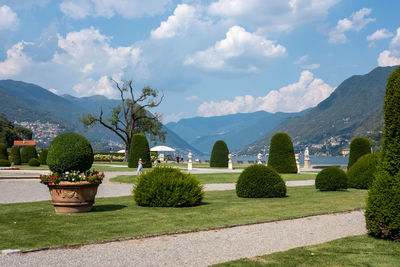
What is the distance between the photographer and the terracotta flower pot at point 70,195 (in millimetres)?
10648

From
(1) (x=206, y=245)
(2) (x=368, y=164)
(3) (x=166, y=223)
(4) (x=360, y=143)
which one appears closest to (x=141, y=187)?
(3) (x=166, y=223)

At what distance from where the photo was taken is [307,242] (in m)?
7.42

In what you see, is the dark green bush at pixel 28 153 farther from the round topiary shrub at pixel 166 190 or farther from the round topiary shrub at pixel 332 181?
the round topiary shrub at pixel 166 190

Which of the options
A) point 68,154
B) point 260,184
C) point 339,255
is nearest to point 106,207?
point 68,154

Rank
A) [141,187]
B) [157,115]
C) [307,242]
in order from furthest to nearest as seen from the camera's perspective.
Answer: [157,115]
[141,187]
[307,242]

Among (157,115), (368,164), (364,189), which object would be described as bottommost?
(364,189)

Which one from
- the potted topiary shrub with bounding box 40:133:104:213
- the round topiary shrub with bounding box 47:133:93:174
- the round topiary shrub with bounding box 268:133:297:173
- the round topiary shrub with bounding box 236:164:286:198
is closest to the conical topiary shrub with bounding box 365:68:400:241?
the potted topiary shrub with bounding box 40:133:104:213

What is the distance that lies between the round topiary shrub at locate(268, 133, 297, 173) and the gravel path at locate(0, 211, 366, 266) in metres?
21.3

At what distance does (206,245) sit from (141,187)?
5.92 metres

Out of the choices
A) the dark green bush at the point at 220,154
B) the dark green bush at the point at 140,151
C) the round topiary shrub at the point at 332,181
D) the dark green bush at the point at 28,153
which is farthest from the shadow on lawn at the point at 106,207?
A: the dark green bush at the point at 28,153

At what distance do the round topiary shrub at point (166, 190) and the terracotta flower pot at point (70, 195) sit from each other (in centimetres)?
210

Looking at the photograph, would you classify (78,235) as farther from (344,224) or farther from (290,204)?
(290,204)

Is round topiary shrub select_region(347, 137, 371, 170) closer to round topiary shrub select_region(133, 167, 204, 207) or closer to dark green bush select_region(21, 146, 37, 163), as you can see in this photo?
round topiary shrub select_region(133, 167, 204, 207)

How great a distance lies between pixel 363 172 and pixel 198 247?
1457 cm
